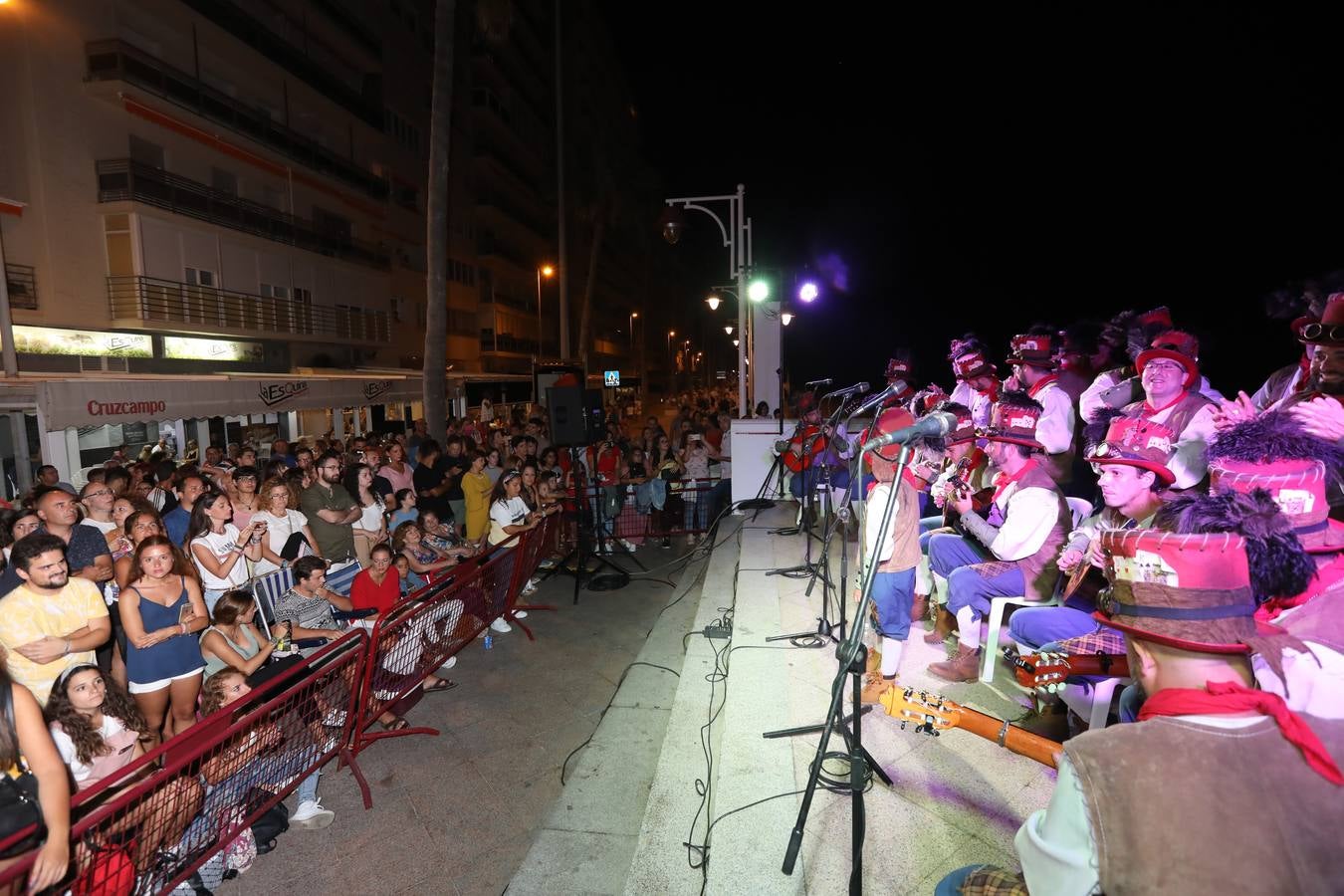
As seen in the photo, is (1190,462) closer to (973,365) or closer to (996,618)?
(996,618)

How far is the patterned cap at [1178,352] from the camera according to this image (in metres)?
4.24

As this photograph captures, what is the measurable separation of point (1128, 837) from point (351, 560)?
719 centimetres

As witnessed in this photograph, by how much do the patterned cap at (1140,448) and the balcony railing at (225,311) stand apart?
21.5 meters

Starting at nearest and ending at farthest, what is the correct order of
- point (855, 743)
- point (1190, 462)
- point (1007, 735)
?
point (855, 743) → point (1007, 735) → point (1190, 462)

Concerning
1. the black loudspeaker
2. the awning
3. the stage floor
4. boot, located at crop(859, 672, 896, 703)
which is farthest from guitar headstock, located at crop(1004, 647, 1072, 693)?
the awning

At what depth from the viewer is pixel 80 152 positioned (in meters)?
16.2

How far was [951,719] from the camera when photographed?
2998mm

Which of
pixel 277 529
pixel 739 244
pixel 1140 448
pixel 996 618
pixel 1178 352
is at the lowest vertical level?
pixel 996 618

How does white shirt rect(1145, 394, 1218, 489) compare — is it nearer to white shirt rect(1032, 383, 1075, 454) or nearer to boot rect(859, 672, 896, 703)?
white shirt rect(1032, 383, 1075, 454)

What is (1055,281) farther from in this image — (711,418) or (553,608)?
(553,608)

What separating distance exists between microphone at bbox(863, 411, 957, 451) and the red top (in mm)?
4842

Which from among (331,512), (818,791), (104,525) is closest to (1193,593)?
(818,791)

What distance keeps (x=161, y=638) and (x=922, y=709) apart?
15.5ft

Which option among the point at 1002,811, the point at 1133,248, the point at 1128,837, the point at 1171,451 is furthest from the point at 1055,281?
the point at 1128,837
